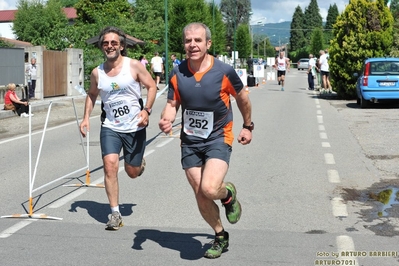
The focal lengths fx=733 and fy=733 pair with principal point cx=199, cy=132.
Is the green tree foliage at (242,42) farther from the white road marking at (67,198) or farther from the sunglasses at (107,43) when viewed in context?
the sunglasses at (107,43)

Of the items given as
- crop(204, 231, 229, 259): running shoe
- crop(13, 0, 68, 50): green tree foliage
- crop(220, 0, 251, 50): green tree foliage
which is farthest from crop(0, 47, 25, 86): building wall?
crop(220, 0, 251, 50): green tree foliage

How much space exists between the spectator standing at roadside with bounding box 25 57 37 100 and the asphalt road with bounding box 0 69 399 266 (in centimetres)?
1270

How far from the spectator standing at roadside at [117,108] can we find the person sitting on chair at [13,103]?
14521mm

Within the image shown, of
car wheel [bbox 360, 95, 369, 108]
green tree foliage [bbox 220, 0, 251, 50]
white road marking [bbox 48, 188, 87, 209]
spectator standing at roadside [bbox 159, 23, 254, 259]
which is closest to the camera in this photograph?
Answer: spectator standing at roadside [bbox 159, 23, 254, 259]

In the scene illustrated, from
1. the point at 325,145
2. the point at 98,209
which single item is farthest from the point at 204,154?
the point at 325,145

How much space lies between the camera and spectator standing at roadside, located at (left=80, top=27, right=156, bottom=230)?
22.4ft

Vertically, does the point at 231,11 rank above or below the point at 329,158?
above

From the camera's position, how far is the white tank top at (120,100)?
6879 mm

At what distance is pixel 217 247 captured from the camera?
18.8ft

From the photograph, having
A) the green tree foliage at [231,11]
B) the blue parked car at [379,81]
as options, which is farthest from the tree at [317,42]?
the blue parked car at [379,81]

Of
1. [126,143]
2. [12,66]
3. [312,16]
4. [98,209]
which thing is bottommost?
[98,209]

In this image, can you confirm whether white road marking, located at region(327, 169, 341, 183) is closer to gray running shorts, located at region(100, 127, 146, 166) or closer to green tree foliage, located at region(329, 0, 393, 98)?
gray running shorts, located at region(100, 127, 146, 166)

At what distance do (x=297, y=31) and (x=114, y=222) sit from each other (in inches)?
6837

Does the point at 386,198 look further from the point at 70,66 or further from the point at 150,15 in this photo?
the point at 150,15
